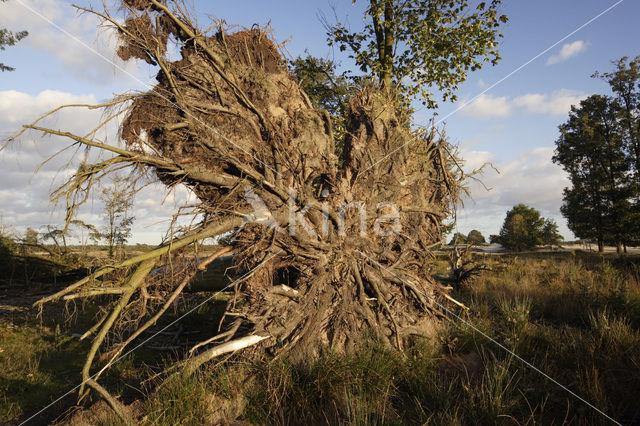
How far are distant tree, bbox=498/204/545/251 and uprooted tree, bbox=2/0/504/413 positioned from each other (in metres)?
29.6

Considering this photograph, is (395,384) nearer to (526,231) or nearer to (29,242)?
(29,242)

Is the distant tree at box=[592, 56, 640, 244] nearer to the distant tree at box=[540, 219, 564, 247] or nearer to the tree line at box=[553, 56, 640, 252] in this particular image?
the tree line at box=[553, 56, 640, 252]

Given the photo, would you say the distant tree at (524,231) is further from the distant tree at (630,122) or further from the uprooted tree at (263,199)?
the uprooted tree at (263,199)

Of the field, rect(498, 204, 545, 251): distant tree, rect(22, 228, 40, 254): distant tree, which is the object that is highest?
rect(498, 204, 545, 251): distant tree


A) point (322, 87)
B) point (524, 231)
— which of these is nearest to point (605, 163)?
point (524, 231)

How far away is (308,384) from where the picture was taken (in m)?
4.08

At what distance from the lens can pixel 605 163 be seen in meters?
23.6

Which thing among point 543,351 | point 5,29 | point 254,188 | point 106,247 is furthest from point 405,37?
point 5,29

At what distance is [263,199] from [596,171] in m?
27.2

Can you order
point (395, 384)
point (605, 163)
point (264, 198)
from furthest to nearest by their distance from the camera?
point (605, 163) < point (264, 198) < point (395, 384)

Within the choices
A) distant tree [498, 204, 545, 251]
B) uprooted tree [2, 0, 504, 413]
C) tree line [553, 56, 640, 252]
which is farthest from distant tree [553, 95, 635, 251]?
uprooted tree [2, 0, 504, 413]

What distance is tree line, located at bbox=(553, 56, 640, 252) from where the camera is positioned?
22172 millimetres

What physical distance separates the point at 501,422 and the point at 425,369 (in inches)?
48.7

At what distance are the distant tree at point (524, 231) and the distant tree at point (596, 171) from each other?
609 centimetres
